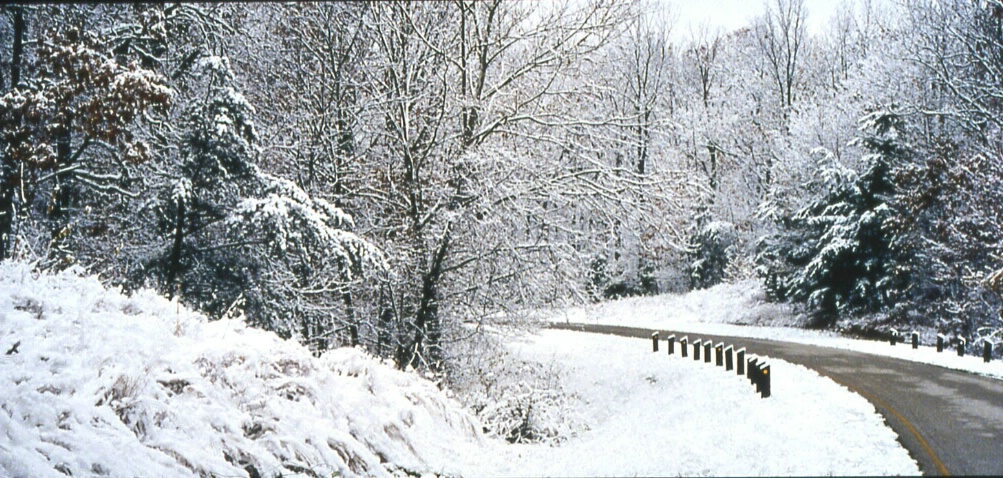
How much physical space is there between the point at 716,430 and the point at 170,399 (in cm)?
626

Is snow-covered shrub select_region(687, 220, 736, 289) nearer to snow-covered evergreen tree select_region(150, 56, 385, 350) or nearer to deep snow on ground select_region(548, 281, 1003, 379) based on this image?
deep snow on ground select_region(548, 281, 1003, 379)

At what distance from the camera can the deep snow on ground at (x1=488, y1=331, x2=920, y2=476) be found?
6.84 meters

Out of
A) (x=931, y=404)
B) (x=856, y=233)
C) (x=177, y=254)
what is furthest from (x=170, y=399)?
(x=856, y=233)

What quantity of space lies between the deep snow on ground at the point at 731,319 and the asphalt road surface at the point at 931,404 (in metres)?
2.55

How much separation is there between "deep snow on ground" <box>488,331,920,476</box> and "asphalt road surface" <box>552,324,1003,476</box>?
33 cm

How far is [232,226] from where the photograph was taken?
13.9 m

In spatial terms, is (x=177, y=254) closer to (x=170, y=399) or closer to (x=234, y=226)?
(x=234, y=226)

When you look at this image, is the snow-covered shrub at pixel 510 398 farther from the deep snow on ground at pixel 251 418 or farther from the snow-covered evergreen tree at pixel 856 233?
the snow-covered evergreen tree at pixel 856 233

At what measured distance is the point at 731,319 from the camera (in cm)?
3600

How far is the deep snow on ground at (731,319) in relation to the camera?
2355cm

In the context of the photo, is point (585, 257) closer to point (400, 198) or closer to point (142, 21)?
point (400, 198)

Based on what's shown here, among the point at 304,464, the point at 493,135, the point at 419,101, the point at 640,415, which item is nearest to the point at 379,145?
the point at 419,101

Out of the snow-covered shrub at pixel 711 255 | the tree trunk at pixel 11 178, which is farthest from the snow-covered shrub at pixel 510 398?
the snow-covered shrub at pixel 711 255

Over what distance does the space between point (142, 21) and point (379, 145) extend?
554 cm
